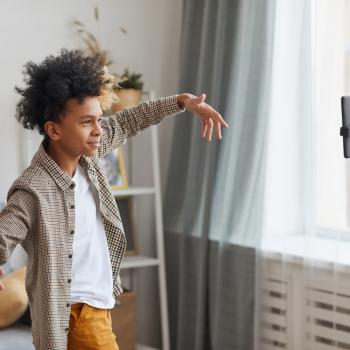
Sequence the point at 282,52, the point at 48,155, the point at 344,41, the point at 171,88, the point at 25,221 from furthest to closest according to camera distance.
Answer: the point at 171,88, the point at 282,52, the point at 344,41, the point at 48,155, the point at 25,221

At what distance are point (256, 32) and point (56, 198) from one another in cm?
148

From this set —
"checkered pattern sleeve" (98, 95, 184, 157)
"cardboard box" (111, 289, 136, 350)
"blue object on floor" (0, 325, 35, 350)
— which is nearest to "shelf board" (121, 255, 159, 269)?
"cardboard box" (111, 289, 136, 350)

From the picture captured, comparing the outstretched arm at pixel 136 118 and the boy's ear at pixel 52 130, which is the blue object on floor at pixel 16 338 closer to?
the outstretched arm at pixel 136 118

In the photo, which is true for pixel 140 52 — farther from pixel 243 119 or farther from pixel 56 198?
pixel 56 198

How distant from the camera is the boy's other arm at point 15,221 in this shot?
1826mm

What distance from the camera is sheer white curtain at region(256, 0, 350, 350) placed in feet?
9.40

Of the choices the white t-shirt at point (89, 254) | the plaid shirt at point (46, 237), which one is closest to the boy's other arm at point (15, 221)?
the plaid shirt at point (46, 237)

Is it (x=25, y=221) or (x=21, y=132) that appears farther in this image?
(x=21, y=132)

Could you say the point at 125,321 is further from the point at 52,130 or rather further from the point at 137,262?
the point at 52,130

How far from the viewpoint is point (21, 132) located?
11.2ft

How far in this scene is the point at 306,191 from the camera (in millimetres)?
2988

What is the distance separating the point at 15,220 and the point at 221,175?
5.16ft

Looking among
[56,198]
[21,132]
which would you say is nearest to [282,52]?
[21,132]

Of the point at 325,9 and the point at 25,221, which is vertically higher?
the point at 325,9
